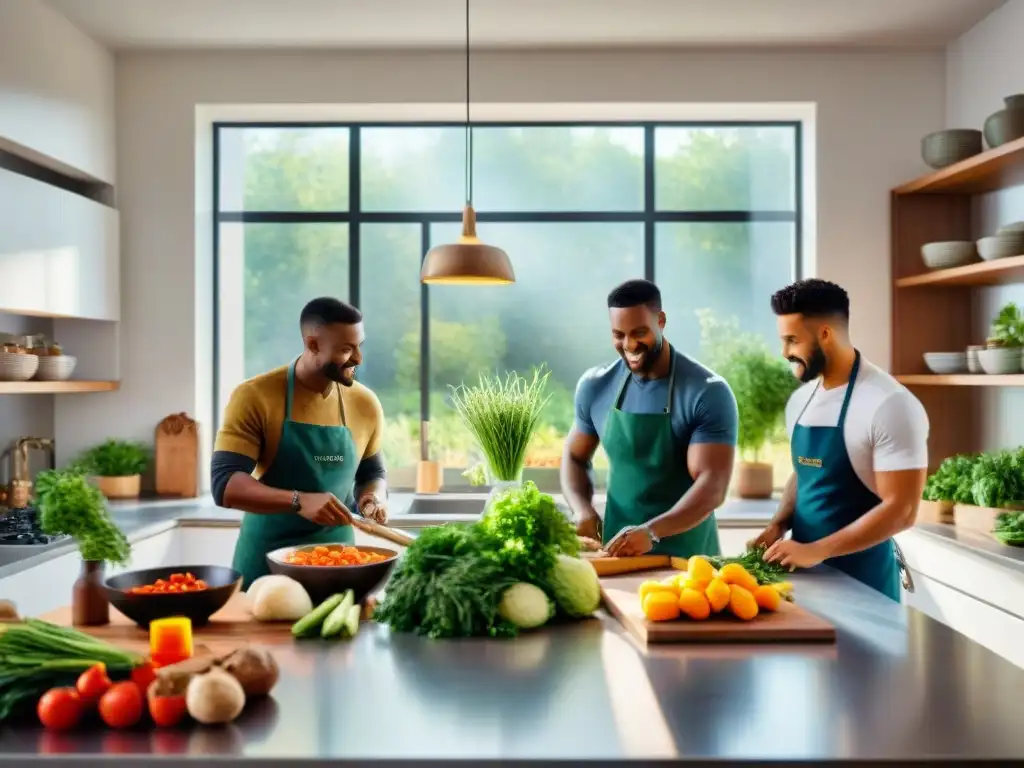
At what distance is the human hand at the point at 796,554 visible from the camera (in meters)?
2.48

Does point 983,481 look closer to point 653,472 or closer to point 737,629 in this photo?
point 653,472

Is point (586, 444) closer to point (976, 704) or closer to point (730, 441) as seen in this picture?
point (730, 441)

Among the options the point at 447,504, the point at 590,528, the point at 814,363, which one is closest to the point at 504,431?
the point at 590,528

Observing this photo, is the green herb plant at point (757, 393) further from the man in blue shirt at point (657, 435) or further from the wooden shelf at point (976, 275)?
the man in blue shirt at point (657, 435)

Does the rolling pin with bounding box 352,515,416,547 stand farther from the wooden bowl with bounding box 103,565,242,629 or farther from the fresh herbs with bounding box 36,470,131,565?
the fresh herbs with bounding box 36,470,131,565

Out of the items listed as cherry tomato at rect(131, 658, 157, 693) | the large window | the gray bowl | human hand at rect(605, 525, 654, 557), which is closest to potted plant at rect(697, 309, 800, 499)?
the large window

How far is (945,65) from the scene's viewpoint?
474 centimetres

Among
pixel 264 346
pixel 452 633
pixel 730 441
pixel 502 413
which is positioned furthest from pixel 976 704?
pixel 264 346

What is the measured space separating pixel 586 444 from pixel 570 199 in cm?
207

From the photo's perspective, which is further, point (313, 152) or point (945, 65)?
point (313, 152)

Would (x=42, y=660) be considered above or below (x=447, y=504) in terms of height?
above

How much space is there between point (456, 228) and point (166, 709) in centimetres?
395

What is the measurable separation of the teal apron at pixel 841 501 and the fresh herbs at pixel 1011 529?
952 millimetres

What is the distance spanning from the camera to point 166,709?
4.83 feet
